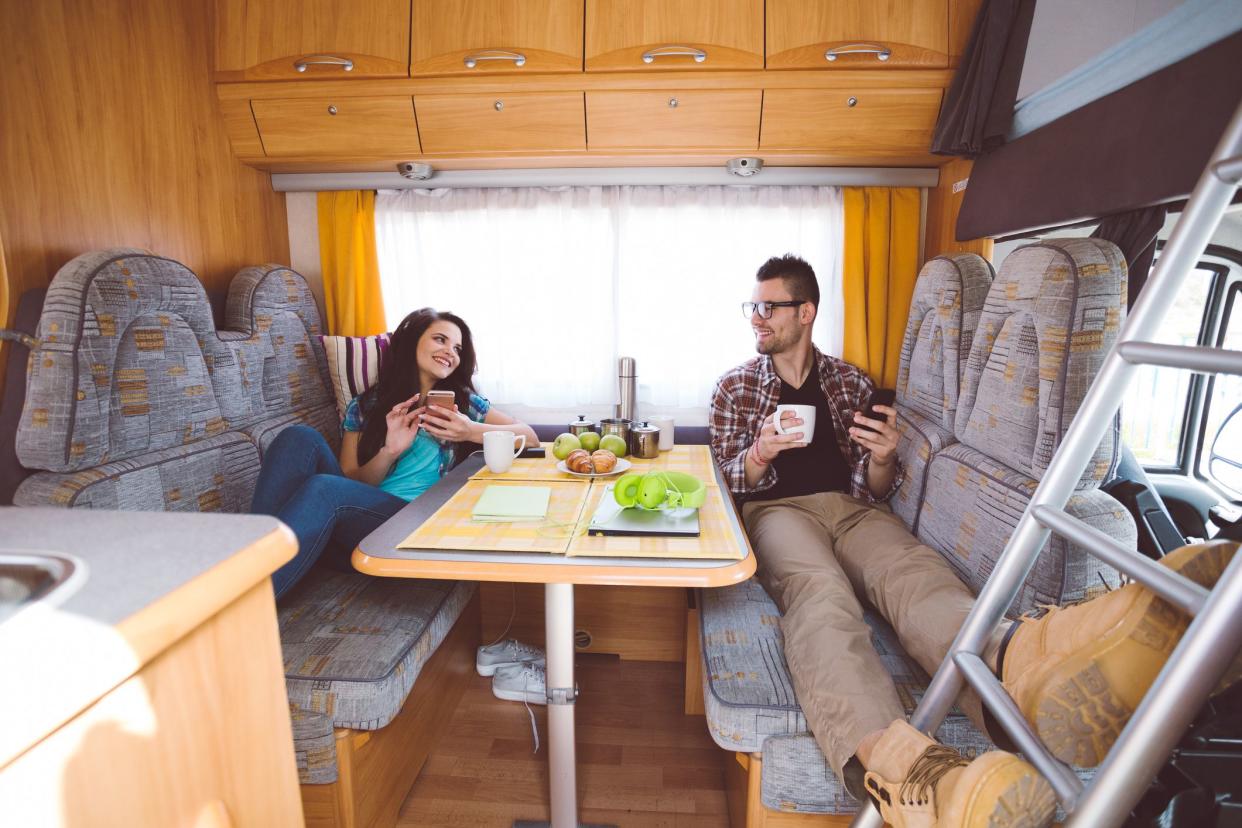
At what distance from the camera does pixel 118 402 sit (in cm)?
155

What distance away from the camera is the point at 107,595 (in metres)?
0.53

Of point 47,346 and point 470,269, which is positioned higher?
point 470,269

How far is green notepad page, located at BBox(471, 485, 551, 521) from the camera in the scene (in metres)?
1.36

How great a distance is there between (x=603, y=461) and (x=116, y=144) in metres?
1.74

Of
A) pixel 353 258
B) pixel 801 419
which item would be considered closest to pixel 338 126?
pixel 353 258

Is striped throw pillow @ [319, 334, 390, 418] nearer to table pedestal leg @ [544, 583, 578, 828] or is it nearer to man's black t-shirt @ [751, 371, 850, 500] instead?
table pedestal leg @ [544, 583, 578, 828]

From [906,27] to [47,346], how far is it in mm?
2670

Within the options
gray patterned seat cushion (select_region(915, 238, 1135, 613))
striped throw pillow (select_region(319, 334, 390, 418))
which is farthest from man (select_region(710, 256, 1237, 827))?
striped throw pillow (select_region(319, 334, 390, 418))

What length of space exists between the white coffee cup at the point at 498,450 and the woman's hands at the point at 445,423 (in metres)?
0.23

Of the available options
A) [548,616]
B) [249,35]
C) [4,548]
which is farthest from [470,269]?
[4,548]

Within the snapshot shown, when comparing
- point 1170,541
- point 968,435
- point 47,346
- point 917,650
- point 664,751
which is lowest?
point 664,751

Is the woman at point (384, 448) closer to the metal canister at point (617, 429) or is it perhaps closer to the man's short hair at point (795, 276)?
the metal canister at point (617, 429)

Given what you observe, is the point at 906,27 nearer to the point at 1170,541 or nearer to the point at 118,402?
the point at 1170,541

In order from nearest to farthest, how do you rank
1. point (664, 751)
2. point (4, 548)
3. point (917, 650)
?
point (4, 548) → point (917, 650) → point (664, 751)
